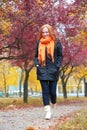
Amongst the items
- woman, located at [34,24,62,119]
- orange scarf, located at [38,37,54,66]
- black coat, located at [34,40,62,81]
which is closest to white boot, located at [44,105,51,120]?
woman, located at [34,24,62,119]

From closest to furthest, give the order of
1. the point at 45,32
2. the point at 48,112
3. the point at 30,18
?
the point at 45,32
the point at 48,112
the point at 30,18

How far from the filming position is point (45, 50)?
29.5 ft

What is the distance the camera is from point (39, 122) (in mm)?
8695

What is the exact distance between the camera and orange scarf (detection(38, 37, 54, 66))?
898 cm

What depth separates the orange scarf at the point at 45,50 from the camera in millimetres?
8977

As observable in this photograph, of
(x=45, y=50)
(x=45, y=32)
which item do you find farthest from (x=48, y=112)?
(x=45, y=32)

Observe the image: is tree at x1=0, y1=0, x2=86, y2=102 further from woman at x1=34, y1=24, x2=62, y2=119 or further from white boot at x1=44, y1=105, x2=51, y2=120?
Answer: white boot at x1=44, y1=105, x2=51, y2=120

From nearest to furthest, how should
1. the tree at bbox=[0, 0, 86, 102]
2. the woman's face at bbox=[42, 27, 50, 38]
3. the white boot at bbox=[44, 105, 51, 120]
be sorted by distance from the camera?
the woman's face at bbox=[42, 27, 50, 38] < the white boot at bbox=[44, 105, 51, 120] < the tree at bbox=[0, 0, 86, 102]

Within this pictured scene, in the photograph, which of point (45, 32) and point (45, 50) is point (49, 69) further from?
point (45, 32)

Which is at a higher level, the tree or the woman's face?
the tree

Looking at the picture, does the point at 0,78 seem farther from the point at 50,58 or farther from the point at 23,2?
the point at 50,58

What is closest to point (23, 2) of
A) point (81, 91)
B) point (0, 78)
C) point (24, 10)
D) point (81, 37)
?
point (24, 10)

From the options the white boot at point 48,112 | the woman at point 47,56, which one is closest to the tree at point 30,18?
the woman at point 47,56

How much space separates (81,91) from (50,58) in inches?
4471
